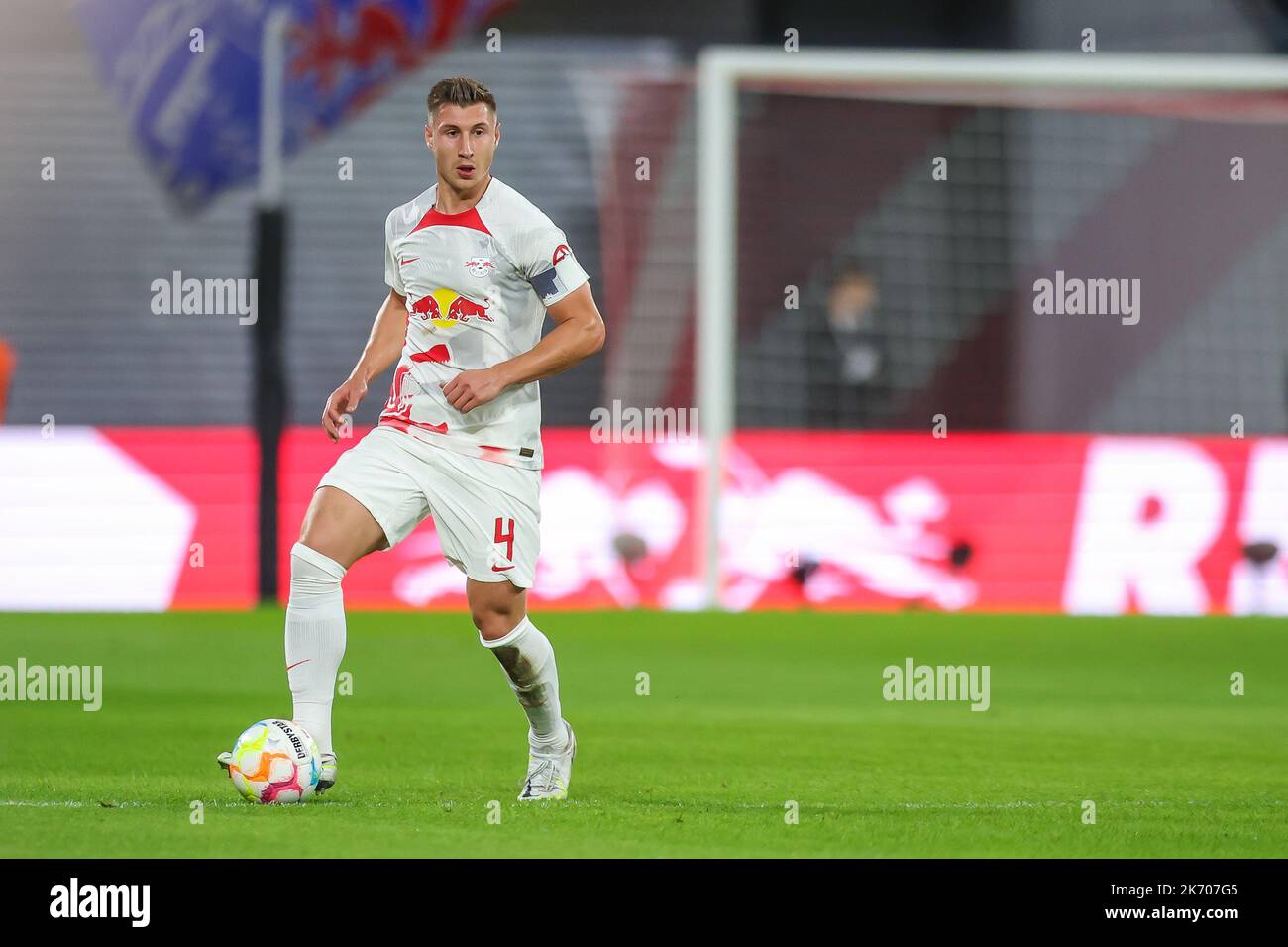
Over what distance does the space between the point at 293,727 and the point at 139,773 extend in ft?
3.62

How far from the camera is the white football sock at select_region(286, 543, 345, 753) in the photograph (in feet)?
18.2

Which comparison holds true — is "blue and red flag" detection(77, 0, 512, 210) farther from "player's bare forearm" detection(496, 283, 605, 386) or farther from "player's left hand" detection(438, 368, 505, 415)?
"player's left hand" detection(438, 368, 505, 415)

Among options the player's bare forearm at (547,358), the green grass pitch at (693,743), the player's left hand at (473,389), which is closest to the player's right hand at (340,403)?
the player's bare forearm at (547,358)

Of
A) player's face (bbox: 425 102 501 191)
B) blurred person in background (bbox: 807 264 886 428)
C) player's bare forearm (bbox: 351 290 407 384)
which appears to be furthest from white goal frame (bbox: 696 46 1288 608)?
player's face (bbox: 425 102 501 191)

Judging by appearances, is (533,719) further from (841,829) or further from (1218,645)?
(1218,645)

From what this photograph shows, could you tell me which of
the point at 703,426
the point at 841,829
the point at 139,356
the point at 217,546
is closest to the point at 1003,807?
the point at 841,829

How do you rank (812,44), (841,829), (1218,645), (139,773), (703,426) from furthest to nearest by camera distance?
(812,44) < (703,426) < (1218,645) < (139,773) < (841,829)

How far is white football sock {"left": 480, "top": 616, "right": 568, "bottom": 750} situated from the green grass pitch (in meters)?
0.22

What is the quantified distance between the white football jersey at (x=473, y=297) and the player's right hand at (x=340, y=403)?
0.39ft

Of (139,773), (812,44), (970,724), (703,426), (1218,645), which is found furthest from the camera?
(812,44)

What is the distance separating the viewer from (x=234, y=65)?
52.0 ft

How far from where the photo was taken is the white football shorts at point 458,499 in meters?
5.66

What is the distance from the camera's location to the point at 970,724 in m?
8.22

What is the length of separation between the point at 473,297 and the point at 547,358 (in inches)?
12.2
